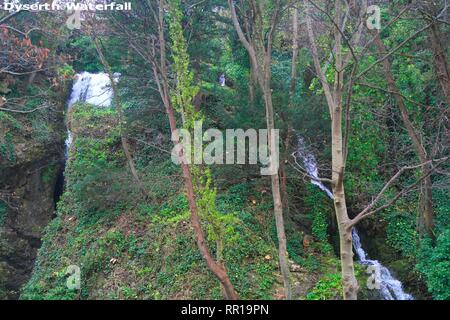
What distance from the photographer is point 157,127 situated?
13.4 metres

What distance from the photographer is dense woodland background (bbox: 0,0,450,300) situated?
278 inches

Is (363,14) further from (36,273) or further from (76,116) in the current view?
(76,116)

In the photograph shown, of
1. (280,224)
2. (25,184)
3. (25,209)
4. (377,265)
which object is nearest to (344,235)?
(280,224)

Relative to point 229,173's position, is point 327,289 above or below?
below

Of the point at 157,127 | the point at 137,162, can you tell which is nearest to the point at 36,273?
the point at 137,162

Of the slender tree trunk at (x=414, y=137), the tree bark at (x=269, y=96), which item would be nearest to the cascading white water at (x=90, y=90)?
the tree bark at (x=269, y=96)

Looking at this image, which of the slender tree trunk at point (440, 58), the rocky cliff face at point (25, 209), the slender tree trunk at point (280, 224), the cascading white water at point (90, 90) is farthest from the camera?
the cascading white water at point (90, 90)

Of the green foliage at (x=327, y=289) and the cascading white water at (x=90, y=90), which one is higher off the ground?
the cascading white water at (x=90, y=90)

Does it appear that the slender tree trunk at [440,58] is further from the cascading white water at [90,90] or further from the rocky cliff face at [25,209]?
the cascading white water at [90,90]

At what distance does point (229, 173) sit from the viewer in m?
10.1

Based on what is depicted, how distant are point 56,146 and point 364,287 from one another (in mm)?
12808

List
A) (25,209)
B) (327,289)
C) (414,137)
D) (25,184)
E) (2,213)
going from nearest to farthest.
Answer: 1. (327,289)
2. (414,137)
3. (2,213)
4. (25,209)
5. (25,184)

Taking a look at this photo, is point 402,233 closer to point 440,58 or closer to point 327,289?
point 327,289

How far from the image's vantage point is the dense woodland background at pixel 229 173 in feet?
23.2
